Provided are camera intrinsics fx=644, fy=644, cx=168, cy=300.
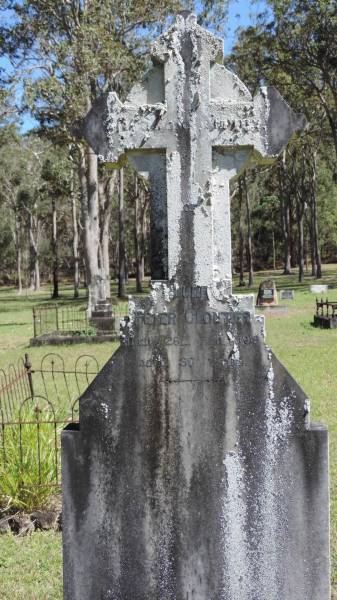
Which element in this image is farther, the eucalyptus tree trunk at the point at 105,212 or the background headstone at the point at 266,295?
the eucalyptus tree trunk at the point at 105,212

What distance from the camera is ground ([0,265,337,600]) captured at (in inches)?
194

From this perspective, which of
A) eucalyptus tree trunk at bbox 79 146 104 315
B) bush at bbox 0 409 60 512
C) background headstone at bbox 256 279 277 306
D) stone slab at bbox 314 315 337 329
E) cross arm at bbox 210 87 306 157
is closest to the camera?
cross arm at bbox 210 87 306 157

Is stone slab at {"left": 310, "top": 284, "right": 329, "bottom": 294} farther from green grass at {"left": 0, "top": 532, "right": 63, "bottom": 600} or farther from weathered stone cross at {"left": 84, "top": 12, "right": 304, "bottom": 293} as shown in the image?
weathered stone cross at {"left": 84, "top": 12, "right": 304, "bottom": 293}

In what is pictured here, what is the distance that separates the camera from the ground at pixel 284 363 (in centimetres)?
493

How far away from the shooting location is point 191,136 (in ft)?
11.1

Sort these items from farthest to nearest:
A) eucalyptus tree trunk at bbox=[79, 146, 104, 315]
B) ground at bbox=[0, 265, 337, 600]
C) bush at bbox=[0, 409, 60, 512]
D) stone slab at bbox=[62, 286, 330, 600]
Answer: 1. eucalyptus tree trunk at bbox=[79, 146, 104, 315]
2. bush at bbox=[0, 409, 60, 512]
3. ground at bbox=[0, 265, 337, 600]
4. stone slab at bbox=[62, 286, 330, 600]

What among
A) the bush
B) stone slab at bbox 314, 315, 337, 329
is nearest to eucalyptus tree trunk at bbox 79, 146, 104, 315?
stone slab at bbox 314, 315, 337, 329

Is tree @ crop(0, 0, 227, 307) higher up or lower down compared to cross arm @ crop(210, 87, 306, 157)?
higher up

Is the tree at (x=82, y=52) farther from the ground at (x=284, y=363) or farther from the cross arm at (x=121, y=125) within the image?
the cross arm at (x=121, y=125)

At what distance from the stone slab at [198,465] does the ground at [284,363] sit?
1.50 metres

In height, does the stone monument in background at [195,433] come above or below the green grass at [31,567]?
above

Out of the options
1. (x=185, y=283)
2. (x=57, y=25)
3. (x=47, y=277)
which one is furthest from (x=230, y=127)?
(x=47, y=277)

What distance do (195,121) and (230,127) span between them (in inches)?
7.4

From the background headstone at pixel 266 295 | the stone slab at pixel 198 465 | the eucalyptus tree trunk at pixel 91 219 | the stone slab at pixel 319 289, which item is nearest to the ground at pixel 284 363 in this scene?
the stone slab at pixel 319 289
